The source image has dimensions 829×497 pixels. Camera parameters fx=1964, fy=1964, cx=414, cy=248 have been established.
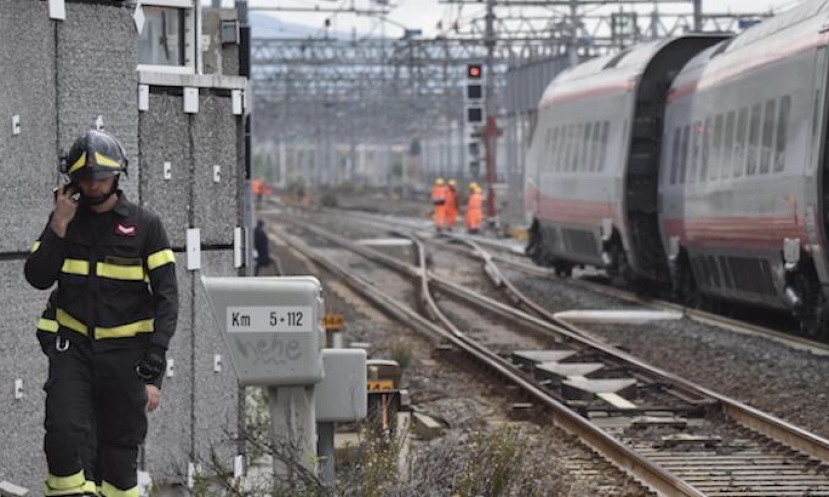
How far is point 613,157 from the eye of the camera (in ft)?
85.0

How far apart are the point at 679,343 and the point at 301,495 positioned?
1322 cm

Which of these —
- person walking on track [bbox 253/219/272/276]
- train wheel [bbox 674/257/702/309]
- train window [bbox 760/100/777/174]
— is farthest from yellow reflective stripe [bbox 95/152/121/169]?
person walking on track [bbox 253/219/272/276]

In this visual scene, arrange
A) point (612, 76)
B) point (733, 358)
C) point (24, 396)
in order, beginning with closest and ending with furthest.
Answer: point (24, 396) → point (733, 358) → point (612, 76)

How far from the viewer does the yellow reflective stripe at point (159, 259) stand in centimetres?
738

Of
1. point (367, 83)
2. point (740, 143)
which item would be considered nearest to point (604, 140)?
point (740, 143)

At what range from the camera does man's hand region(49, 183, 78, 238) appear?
714cm

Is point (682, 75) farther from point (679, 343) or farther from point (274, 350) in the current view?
point (274, 350)

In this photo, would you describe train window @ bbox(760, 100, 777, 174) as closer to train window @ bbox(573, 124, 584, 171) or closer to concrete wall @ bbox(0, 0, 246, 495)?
train window @ bbox(573, 124, 584, 171)

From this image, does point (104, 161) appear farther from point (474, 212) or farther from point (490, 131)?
point (490, 131)

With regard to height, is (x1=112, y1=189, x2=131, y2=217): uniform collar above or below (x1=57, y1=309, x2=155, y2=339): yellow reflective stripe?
above

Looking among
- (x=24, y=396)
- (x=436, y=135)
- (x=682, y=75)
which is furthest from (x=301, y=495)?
(x=436, y=135)

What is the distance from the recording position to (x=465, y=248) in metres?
42.3

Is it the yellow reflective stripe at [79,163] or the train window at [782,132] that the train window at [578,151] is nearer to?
the train window at [782,132]

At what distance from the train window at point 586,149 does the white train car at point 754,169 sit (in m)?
2.73
